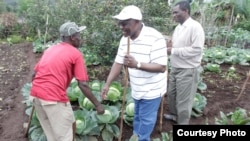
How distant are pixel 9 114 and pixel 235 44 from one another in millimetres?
7992

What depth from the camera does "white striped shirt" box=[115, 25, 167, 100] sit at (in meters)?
2.95

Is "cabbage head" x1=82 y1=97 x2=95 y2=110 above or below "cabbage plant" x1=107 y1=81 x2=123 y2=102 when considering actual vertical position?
below

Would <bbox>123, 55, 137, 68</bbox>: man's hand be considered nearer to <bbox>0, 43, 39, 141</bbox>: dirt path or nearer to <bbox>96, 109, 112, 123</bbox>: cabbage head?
<bbox>96, 109, 112, 123</bbox>: cabbage head

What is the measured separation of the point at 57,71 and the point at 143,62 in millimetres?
875

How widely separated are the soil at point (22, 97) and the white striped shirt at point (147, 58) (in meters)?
0.72

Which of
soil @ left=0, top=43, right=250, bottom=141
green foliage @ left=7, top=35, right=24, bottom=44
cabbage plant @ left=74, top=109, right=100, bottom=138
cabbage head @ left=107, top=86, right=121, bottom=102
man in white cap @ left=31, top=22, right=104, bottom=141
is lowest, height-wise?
soil @ left=0, top=43, right=250, bottom=141

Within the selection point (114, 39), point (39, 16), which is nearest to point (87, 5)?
point (114, 39)

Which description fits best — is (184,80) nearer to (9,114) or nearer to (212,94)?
(212,94)

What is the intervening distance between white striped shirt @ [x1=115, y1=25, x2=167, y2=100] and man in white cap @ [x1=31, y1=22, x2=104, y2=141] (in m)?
0.51

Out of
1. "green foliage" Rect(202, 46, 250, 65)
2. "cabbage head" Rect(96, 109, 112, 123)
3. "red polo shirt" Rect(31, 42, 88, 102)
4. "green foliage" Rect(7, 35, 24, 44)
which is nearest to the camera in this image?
"red polo shirt" Rect(31, 42, 88, 102)

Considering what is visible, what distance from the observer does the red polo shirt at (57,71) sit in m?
2.87

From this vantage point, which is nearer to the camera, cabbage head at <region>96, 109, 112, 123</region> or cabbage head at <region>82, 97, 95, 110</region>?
cabbage head at <region>96, 109, 112, 123</region>

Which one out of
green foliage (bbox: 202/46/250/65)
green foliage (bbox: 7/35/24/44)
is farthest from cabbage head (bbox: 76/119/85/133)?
green foliage (bbox: 7/35/24/44)

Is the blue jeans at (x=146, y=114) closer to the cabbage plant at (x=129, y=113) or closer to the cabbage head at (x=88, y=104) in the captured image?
the cabbage plant at (x=129, y=113)
